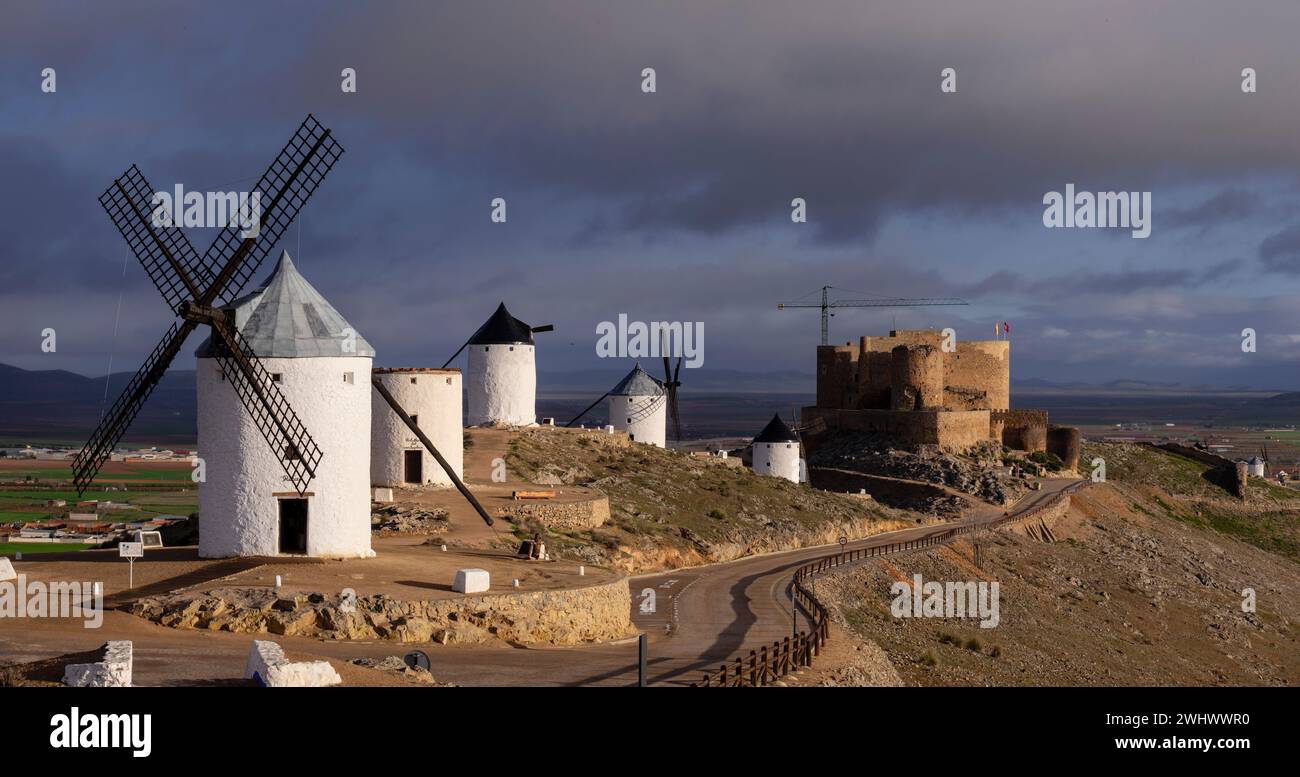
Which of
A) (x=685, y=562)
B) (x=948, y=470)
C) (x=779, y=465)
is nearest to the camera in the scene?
(x=685, y=562)

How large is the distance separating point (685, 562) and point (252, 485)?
16.2 meters

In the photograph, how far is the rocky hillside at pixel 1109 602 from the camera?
31.6 meters

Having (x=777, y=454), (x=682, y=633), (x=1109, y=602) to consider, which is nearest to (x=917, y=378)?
(x=777, y=454)

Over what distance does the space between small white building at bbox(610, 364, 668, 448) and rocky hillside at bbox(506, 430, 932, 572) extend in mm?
3483

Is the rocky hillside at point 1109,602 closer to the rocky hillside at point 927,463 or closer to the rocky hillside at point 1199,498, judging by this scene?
the rocky hillside at point 1199,498

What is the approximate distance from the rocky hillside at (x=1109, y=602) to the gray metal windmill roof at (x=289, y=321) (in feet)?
40.7

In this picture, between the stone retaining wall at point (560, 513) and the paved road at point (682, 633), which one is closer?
the paved road at point (682, 633)

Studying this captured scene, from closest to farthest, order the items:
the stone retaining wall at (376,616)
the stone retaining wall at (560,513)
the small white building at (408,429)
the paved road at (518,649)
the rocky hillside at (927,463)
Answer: the paved road at (518,649)
the stone retaining wall at (376,616)
the stone retaining wall at (560,513)
the small white building at (408,429)
the rocky hillside at (927,463)

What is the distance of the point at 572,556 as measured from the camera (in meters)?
32.0

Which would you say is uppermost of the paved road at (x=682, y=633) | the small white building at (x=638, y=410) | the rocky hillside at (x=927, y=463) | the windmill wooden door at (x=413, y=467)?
the small white building at (x=638, y=410)

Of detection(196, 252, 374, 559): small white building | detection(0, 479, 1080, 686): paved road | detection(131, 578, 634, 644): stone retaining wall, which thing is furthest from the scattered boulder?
detection(131, 578, 634, 644): stone retaining wall

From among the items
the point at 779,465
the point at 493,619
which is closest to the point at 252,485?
the point at 493,619

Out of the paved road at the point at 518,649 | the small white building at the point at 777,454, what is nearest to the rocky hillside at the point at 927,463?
the small white building at the point at 777,454
